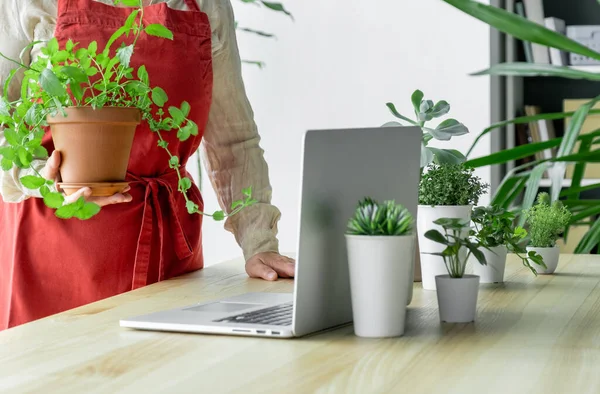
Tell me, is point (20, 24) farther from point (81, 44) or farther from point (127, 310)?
point (127, 310)

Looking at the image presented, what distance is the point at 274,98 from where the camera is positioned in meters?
3.51

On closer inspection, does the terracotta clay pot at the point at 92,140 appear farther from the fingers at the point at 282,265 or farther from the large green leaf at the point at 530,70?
the large green leaf at the point at 530,70

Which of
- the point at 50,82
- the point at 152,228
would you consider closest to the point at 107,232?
the point at 152,228

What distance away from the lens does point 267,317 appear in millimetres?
1095

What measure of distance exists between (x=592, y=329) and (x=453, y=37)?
7.62 ft

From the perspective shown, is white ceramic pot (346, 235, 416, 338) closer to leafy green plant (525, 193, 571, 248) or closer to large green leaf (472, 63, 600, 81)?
leafy green plant (525, 193, 571, 248)

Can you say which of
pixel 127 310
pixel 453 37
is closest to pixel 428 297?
pixel 127 310

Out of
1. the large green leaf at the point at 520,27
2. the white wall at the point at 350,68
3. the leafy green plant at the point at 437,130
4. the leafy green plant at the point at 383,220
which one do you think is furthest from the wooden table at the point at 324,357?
the white wall at the point at 350,68

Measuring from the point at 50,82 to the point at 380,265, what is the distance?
471 mm

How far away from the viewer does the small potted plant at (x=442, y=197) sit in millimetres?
1357

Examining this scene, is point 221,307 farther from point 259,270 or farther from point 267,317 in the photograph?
point 259,270

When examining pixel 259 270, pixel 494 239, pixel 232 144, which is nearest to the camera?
pixel 494 239

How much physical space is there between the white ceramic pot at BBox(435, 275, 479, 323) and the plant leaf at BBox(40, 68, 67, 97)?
54 cm

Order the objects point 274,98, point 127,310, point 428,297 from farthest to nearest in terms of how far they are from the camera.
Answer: point 274,98 → point 428,297 → point 127,310
